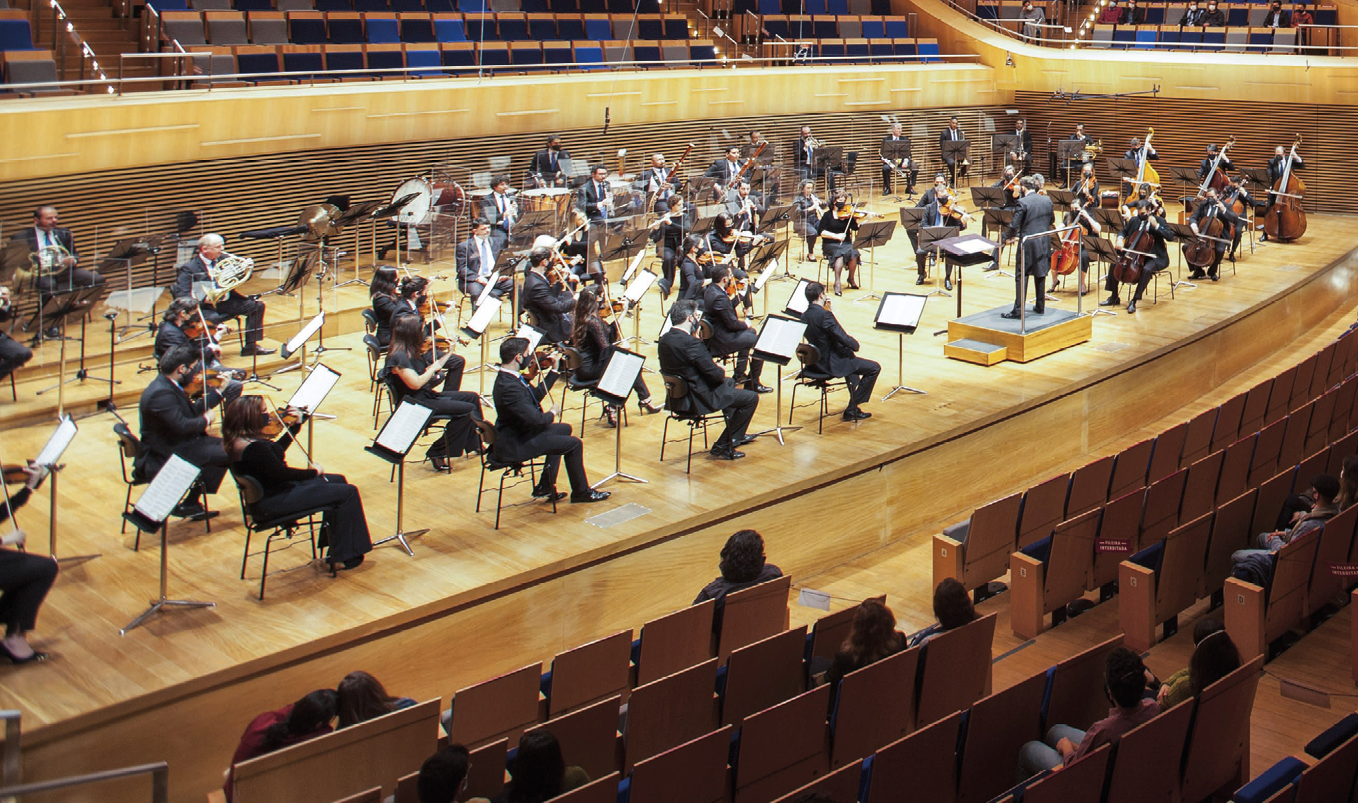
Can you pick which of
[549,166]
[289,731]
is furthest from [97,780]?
[549,166]

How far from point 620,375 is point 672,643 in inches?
78.6

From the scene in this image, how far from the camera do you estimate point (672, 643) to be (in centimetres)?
507

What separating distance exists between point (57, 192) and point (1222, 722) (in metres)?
9.68

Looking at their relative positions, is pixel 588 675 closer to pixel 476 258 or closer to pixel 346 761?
pixel 346 761

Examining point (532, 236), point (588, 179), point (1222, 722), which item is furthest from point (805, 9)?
point (1222, 722)

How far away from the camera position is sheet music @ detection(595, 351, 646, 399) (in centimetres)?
666

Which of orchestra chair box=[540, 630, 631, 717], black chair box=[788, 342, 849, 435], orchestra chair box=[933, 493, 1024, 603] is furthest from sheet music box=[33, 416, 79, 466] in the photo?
black chair box=[788, 342, 849, 435]

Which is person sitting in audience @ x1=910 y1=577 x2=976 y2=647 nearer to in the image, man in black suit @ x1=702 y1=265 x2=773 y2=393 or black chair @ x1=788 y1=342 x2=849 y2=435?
black chair @ x1=788 y1=342 x2=849 y2=435

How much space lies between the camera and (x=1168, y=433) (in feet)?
23.7

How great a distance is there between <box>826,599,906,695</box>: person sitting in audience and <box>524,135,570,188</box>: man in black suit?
9085 mm

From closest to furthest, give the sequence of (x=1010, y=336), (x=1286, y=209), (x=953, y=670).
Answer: (x=953, y=670)
(x=1010, y=336)
(x=1286, y=209)

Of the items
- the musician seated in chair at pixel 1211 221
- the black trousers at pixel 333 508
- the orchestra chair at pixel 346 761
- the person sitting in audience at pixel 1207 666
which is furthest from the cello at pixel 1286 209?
the orchestra chair at pixel 346 761

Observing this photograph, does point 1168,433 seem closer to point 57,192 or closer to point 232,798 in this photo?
point 232,798

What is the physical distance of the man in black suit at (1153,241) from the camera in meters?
11.5
